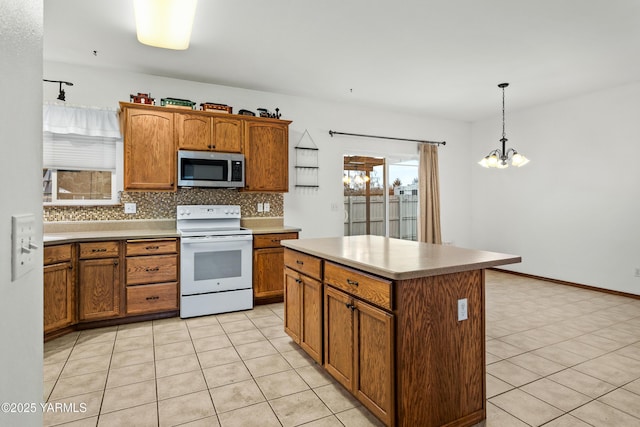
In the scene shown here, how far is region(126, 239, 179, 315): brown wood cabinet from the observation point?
142 inches

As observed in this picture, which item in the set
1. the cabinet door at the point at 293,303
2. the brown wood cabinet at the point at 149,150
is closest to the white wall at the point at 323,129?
the brown wood cabinet at the point at 149,150

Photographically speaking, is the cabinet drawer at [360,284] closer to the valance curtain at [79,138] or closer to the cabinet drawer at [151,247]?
the cabinet drawer at [151,247]

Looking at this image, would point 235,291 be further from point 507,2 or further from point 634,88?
point 634,88

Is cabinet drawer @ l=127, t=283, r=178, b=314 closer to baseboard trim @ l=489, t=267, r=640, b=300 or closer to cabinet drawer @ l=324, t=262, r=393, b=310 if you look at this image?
cabinet drawer @ l=324, t=262, r=393, b=310

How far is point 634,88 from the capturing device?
4.55 metres

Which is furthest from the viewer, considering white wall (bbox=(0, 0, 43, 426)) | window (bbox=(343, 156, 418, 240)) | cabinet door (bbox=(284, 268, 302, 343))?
window (bbox=(343, 156, 418, 240))

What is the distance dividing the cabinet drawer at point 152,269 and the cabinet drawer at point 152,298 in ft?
0.21

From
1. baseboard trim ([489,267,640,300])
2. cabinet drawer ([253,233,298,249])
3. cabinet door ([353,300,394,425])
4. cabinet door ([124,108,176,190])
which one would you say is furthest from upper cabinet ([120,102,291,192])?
baseboard trim ([489,267,640,300])

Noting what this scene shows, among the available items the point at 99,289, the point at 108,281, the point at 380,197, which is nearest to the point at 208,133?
the point at 108,281

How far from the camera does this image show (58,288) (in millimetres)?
3223

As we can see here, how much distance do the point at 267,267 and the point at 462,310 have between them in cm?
268

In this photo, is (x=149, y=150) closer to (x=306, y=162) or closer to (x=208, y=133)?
(x=208, y=133)

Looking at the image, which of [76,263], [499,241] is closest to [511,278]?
A: [499,241]

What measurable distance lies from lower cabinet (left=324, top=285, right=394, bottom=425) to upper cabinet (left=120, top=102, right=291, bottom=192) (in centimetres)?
247
